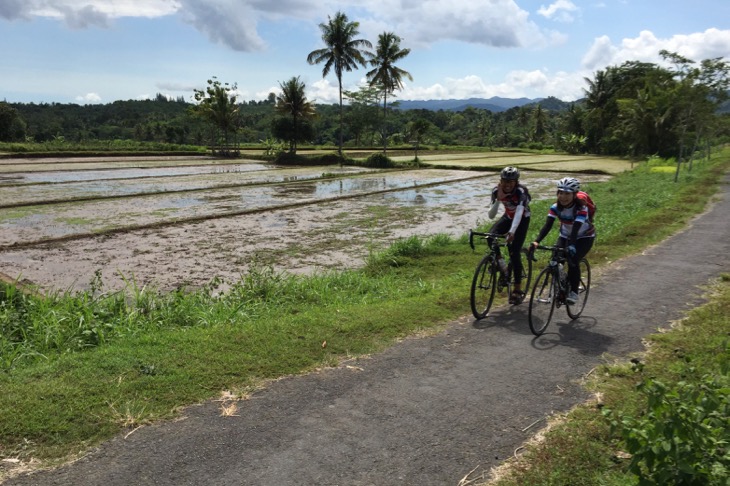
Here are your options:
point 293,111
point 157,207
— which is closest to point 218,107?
point 293,111

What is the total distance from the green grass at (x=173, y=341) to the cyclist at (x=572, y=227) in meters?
1.40

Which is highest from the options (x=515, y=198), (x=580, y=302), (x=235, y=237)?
(x=515, y=198)

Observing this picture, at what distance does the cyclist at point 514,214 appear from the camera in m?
5.84

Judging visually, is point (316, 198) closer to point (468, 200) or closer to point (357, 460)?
point (468, 200)

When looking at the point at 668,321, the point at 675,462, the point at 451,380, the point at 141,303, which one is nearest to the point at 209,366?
the point at 451,380

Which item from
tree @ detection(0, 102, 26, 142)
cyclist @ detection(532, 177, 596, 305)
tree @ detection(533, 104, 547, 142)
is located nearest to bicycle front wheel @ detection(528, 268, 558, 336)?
cyclist @ detection(532, 177, 596, 305)

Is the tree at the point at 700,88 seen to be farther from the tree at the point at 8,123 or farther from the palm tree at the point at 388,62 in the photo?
the tree at the point at 8,123

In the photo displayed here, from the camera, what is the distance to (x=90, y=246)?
11539mm

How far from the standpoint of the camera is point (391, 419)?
358 centimetres

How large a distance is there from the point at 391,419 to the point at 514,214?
3.44 m

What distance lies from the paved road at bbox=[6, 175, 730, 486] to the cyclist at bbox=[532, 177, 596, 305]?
0.63 meters

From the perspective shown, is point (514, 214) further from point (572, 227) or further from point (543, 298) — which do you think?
point (543, 298)

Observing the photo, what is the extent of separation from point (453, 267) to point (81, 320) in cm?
627

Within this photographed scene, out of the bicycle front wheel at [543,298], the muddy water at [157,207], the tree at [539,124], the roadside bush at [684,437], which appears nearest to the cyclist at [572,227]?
the bicycle front wheel at [543,298]
